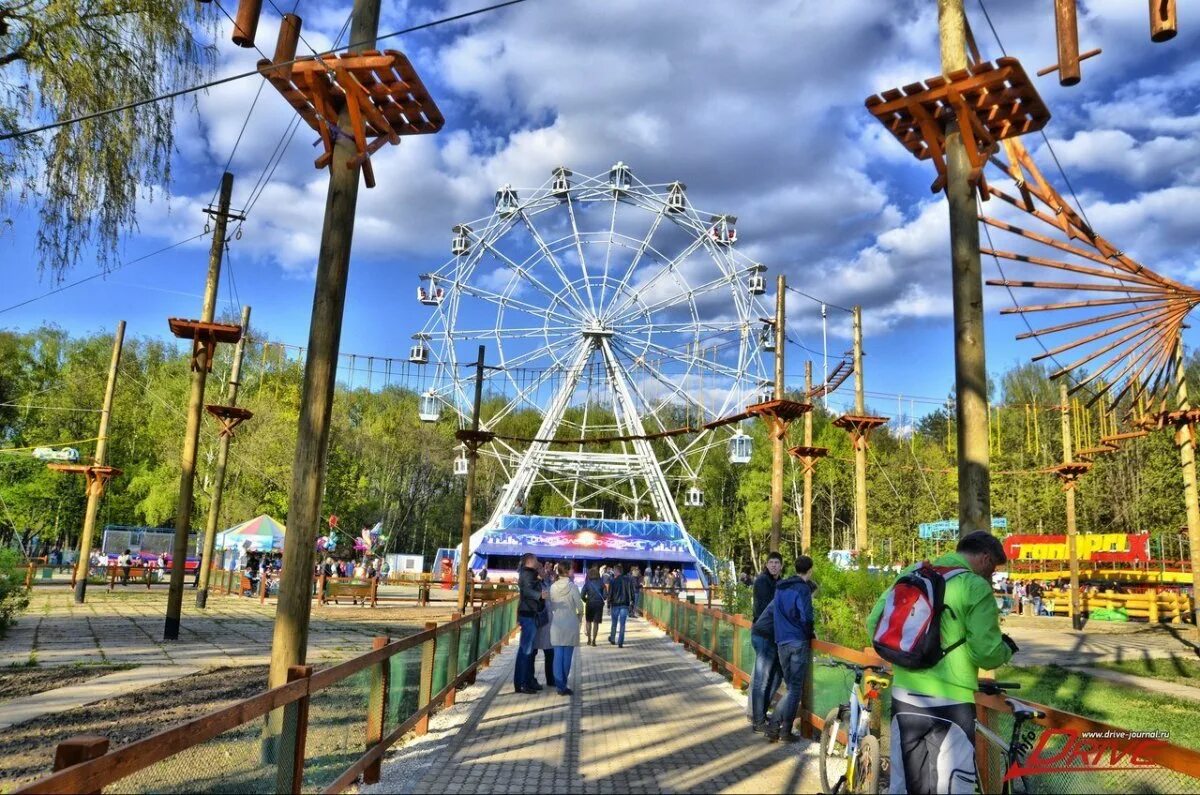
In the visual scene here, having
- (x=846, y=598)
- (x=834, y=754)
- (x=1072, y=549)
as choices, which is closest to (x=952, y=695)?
(x=834, y=754)

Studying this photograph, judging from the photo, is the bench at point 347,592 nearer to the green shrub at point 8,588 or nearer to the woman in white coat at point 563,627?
the green shrub at point 8,588

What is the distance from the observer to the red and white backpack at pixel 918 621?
4035mm

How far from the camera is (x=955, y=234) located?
7.90 m

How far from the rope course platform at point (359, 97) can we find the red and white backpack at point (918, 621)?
19.5 ft

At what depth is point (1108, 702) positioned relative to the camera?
12656 mm

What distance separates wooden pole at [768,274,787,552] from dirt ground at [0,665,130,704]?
12.7 m

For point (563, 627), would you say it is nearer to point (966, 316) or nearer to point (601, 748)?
point (601, 748)

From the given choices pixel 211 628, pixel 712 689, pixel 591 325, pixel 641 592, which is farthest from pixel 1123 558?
pixel 211 628

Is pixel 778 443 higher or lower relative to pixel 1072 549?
higher

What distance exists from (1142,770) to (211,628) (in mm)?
18811

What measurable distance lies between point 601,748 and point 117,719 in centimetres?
461

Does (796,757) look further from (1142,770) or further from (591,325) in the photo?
(591,325)

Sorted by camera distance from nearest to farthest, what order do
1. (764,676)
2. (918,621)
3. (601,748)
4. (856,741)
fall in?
1. (918,621)
2. (856,741)
3. (601,748)
4. (764,676)

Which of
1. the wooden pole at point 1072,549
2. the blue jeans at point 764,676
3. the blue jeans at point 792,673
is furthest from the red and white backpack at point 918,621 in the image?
the wooden pole at point 1072,549
